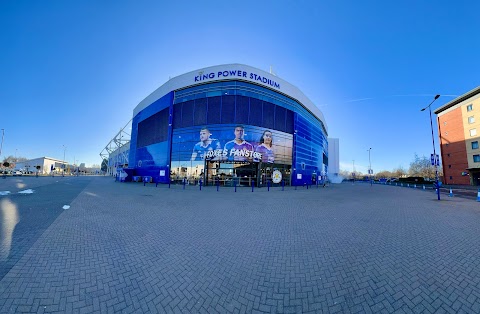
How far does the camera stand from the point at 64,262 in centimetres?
420

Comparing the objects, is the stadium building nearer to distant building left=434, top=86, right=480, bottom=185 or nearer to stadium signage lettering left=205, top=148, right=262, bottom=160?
stadium signage lettering left=205, top=148, right=262, bottom=160

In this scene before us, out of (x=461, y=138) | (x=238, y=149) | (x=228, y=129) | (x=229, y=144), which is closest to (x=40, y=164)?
(x=228, y=129)

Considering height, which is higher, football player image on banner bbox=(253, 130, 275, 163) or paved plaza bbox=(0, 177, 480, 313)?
football player image on banner bbox=(253, 130, 275, 163)

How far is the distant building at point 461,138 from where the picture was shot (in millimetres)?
37219

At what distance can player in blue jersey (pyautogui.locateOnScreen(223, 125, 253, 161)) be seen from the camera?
89.5 feet

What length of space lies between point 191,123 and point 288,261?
2836 cm

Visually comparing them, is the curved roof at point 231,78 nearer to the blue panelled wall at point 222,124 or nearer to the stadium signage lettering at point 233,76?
the stadium signage lettering at point 233,76

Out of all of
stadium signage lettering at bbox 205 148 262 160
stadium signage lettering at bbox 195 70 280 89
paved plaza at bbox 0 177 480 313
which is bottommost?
paved plaza at bbox 0 177 480 313

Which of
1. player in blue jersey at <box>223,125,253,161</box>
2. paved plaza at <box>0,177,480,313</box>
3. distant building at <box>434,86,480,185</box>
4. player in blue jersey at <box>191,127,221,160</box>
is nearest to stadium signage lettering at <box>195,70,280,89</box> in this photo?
player in blue jersey at <box>223,125,253,161</box>

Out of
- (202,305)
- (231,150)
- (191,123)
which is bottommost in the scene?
(202,305)

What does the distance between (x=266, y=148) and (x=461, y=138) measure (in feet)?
144

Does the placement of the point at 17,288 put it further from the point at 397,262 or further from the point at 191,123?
the point at 191,123

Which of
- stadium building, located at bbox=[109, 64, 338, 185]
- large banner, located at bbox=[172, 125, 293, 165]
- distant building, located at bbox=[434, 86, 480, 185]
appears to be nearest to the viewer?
large banner, located at bbox=[172, 125, 293, 165]

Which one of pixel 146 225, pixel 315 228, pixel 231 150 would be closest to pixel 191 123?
pixel 231 150
